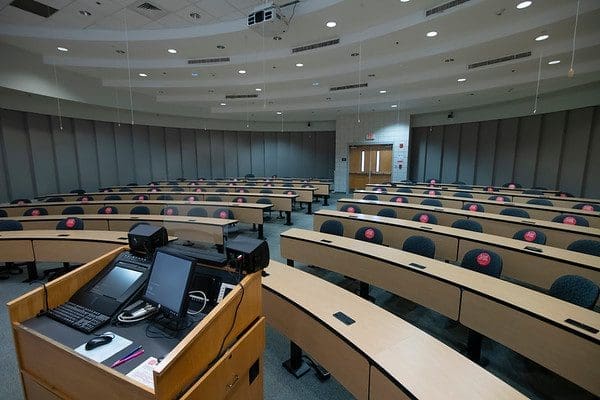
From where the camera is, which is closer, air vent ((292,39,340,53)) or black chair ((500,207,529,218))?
black chair ((500,207,529,218))

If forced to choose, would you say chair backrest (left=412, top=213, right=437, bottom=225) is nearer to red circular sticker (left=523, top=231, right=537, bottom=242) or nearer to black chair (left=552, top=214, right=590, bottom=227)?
red circular sticker (left=523, top=231, right=537, bottom=242)

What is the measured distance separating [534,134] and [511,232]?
713 cm

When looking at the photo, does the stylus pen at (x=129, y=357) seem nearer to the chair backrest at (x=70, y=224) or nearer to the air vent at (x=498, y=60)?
the chair backrest at (x=70, y=224)

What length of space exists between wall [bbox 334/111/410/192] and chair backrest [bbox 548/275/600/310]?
10.4m

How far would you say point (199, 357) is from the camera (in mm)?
1383

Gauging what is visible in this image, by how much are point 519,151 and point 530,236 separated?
7871mm

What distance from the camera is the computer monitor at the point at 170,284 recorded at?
1.72 metres

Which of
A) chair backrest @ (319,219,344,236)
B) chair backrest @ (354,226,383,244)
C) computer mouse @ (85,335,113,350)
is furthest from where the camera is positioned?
chair backrest @ (319,219,344,236)

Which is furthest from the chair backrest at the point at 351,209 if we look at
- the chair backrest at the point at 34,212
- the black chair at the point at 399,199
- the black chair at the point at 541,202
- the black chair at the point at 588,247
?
the chair backrest at the point at 34,212

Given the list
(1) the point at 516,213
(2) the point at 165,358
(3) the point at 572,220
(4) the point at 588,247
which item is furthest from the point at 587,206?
(2) the point at 165,358

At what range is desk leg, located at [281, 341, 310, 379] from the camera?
2.56 m

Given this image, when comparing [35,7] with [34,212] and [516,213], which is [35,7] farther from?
[516,213]

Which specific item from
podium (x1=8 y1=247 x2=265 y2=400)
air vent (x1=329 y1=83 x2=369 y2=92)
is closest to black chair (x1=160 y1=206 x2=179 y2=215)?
podium (x1=8 y1=247 x2=265 y2=400)

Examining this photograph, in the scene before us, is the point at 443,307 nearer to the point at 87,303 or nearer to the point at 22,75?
the point at 87,303
